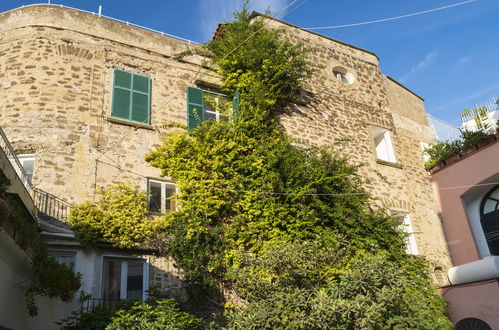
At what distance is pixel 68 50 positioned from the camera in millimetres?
10992

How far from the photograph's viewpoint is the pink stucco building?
11.7 meters

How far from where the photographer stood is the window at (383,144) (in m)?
14.5

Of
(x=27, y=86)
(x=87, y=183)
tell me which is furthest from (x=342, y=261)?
(x=27, y=86)

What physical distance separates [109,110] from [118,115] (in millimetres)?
219

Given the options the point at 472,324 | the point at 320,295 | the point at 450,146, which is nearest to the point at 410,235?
the point at 472,324

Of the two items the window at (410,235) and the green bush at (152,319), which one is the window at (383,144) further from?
the green bush at (152,319)

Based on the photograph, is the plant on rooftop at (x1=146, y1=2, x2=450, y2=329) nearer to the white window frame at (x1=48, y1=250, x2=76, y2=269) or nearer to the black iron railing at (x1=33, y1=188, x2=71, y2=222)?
the white window frame at (x1=48, y1=250, x2=76, y2=269)

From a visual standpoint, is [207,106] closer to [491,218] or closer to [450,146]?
[450,146]

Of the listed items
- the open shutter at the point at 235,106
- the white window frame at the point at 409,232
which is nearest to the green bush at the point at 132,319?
the open shutter at the point at 235,106

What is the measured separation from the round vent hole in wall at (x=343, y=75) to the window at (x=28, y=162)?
9085 mm

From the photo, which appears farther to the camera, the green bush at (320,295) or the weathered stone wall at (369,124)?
the weathered stone wall at (369,124)

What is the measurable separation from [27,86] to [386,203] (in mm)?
9284

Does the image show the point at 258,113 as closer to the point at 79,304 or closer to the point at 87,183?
the point at 87,183

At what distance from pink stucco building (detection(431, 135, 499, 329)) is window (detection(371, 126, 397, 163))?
160 centimetres
